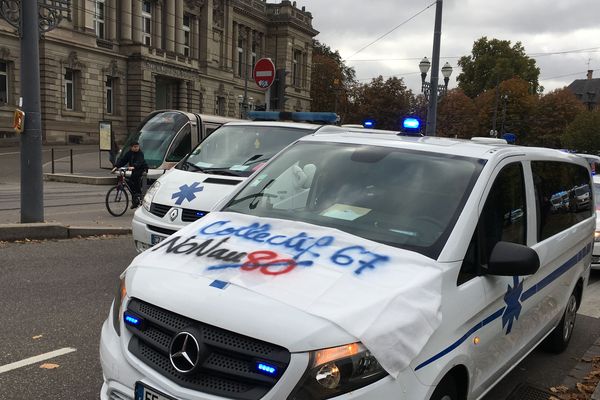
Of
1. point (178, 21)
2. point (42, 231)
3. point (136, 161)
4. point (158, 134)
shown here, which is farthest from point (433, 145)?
point (178, 21)

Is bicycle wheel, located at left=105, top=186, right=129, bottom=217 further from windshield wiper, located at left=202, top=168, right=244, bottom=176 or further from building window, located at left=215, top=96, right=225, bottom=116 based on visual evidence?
building window, located at left=215, top=96, right=225, bottom=116

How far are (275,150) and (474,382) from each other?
500 centimetres

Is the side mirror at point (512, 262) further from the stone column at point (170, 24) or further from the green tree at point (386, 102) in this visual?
the stone column at point (170, 24)

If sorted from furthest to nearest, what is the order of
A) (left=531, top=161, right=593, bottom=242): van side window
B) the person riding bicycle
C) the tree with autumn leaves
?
the tree with autumn leaves → the person riding bicycle → (left=531, top=161, right=593, bottom=242): van side window

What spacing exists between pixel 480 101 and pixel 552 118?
9.39 metres

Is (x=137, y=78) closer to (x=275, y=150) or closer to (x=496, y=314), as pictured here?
(x=275, y=150)

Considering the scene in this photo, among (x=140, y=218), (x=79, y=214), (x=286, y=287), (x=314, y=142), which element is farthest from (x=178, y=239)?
(x=79, y=214)

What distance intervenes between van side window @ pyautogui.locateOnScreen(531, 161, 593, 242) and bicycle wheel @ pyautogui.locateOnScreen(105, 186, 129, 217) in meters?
9.15

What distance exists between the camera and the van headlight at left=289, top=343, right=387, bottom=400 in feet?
6.87

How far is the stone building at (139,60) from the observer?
39.7 meters

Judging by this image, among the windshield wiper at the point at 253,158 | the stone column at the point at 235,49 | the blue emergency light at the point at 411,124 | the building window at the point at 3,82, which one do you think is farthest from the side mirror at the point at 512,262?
the stone column at the point at 235,49

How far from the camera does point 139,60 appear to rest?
1834 inches

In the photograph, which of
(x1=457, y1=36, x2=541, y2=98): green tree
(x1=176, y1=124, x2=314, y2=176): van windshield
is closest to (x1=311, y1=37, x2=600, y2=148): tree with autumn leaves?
(x1=457, y1=36, x2=541, y2=98): green tree

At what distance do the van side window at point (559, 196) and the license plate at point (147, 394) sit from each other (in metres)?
2.80
